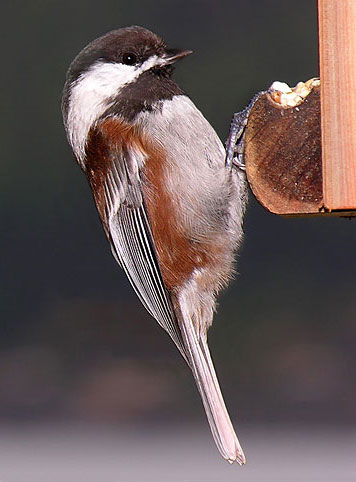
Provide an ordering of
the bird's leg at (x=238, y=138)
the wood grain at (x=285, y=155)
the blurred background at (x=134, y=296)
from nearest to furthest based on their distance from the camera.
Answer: the wood grain at (x=285, y=155)
the bird's leg at (x=238, y=138)
the blurred background at (x=134, y=296)

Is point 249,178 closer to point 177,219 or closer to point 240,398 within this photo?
point 177,219

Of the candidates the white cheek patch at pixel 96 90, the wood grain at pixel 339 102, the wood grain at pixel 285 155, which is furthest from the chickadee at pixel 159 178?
Result: the wood grain at pixel 339 102

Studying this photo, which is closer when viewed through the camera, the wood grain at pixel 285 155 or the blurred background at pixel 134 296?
the wood grain at pixel 285 155

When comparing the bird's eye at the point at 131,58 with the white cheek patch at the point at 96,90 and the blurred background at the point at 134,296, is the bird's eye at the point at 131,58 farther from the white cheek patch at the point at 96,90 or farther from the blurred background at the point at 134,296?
the blurred background at the point at 134,296

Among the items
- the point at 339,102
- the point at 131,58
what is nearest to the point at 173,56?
the point at 131,58

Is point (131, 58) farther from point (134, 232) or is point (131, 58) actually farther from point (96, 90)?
point (134, 232)

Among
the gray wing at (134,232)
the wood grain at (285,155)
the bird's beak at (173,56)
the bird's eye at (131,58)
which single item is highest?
the bird's eye at (131,58)
